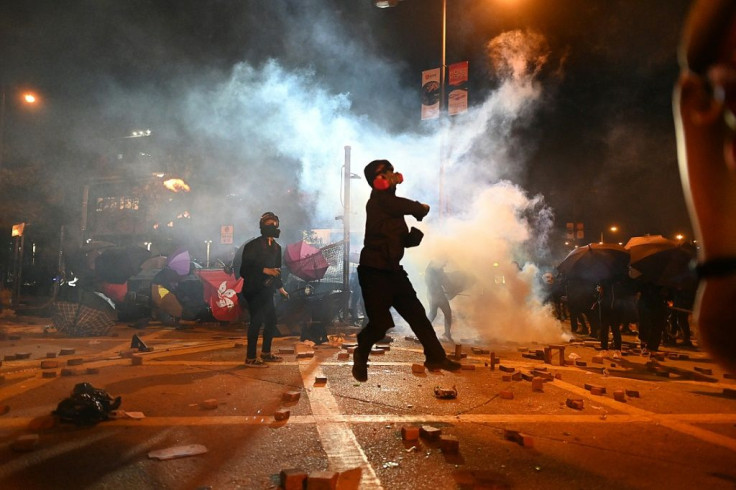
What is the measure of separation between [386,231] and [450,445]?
1797mm

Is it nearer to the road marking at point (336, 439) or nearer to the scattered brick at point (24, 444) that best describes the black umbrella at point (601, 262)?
the road marking at point (336, 439)

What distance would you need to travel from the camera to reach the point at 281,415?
3.72 metres

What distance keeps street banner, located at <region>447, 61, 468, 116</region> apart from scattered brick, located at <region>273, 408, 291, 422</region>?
13856mm

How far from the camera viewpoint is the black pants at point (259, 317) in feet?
20.4

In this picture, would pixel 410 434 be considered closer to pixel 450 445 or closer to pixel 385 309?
pixel 450 445

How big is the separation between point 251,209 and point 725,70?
26.8 metres

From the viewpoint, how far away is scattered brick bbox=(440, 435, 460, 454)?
3113 mm

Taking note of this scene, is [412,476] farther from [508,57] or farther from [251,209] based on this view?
[251,209]

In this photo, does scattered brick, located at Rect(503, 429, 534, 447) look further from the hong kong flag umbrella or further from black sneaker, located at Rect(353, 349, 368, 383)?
the hong kong flag umbrella

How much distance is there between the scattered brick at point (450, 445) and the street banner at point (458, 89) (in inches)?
556

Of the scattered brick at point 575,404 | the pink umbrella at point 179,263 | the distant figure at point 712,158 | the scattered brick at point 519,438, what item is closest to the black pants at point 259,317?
the scattered brick at point 519,438

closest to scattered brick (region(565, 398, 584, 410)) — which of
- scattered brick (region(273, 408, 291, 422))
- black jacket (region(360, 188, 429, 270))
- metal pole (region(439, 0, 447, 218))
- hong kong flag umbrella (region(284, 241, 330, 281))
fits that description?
black jacket (region(360, 188, 429, 270))

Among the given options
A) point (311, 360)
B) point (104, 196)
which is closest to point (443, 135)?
point (311, 360)

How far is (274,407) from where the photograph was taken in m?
4.16
